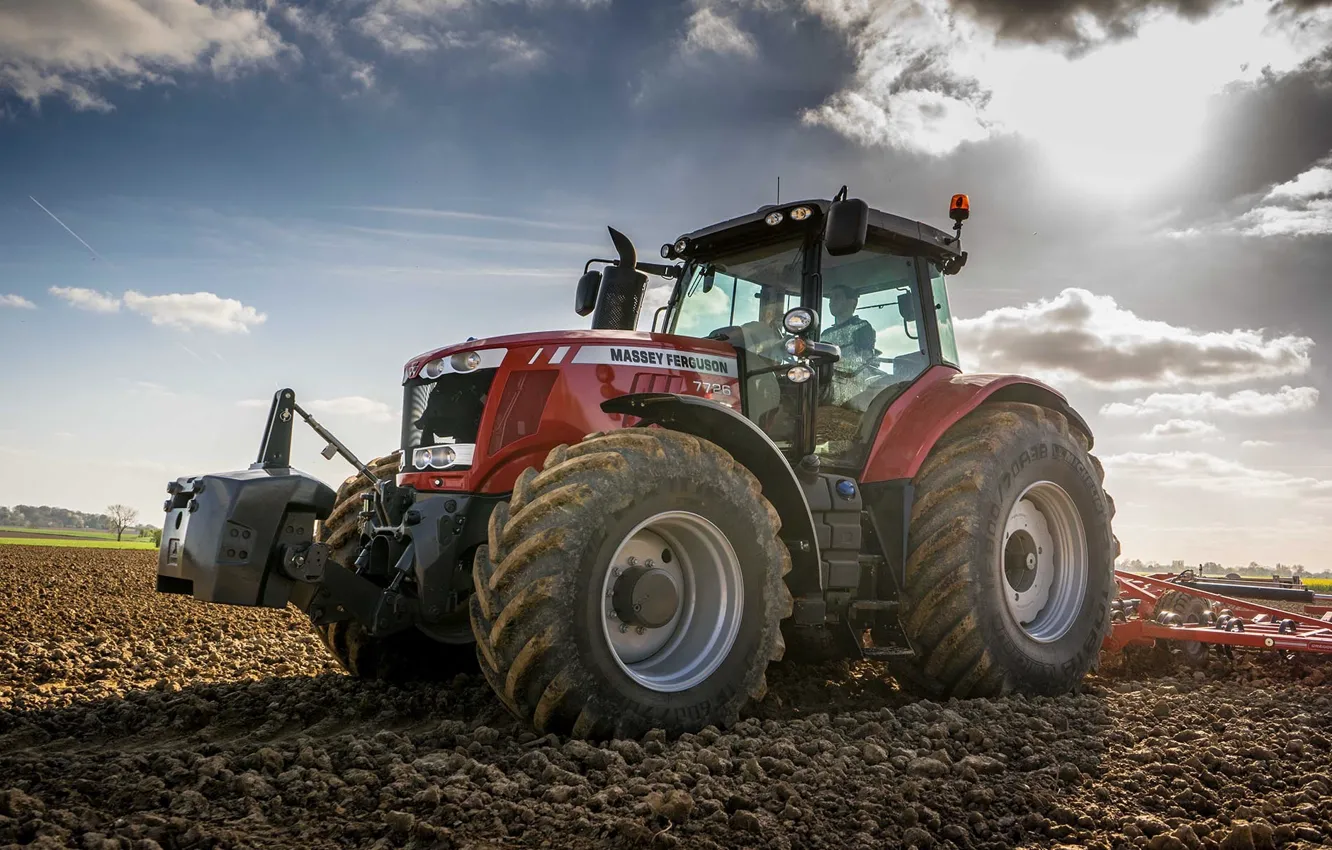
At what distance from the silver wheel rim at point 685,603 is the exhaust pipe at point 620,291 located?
1.82 meters

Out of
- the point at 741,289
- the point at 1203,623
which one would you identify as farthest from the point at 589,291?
Result: the point at 1203,623

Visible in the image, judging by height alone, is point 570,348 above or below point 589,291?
below

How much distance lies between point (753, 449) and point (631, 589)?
89 centimetres

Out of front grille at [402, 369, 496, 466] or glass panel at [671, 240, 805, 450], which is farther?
glass panel at [671, 240, 805, 450]

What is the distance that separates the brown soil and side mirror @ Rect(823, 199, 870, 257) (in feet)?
7.03

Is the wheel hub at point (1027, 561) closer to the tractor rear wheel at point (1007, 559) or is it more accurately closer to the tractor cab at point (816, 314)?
the tractor rear wheel at point (1007, 559)

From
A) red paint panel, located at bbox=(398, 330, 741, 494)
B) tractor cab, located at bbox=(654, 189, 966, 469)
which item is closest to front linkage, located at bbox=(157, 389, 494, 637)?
red paint panel, located at bbox=(398, 330, 741, 494)

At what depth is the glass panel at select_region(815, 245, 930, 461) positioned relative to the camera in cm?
551

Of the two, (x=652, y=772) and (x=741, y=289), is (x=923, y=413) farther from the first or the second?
(x=652, y=772)

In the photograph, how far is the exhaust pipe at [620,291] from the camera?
5.76 metres

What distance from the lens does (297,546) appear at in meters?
4.09

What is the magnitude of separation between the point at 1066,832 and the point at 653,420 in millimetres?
2333

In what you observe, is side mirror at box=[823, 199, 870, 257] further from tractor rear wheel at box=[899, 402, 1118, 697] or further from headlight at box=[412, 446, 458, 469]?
headlight at box=[412, 446, 458, 469]

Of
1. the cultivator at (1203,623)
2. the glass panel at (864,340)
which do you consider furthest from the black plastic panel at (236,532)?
the cultivator at (1203,623)
